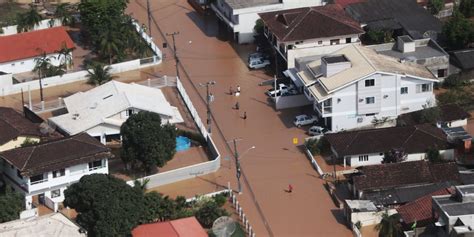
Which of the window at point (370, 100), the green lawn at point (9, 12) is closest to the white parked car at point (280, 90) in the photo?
the window at point (370, 100)

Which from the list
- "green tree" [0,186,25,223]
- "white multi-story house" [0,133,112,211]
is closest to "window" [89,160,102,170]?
"white multi-story house" [0,133,112,211]

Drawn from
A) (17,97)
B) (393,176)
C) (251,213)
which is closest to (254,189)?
(251,213)

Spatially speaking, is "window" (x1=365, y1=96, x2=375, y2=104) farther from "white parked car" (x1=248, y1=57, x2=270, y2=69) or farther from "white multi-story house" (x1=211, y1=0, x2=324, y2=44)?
"white multi-story house" (x1=211, y1=0, x2=324, y2=44)

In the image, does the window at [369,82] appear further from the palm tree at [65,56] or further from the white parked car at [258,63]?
the palm tree at [65,56]

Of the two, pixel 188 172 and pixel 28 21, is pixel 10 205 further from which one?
pixel 28 21

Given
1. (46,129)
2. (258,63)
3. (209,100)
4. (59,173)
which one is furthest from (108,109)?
(258,63)

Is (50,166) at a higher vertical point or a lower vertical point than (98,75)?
lower

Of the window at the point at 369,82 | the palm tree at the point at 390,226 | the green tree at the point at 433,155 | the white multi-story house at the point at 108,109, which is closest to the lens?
the palm tree at the point at 390,226
